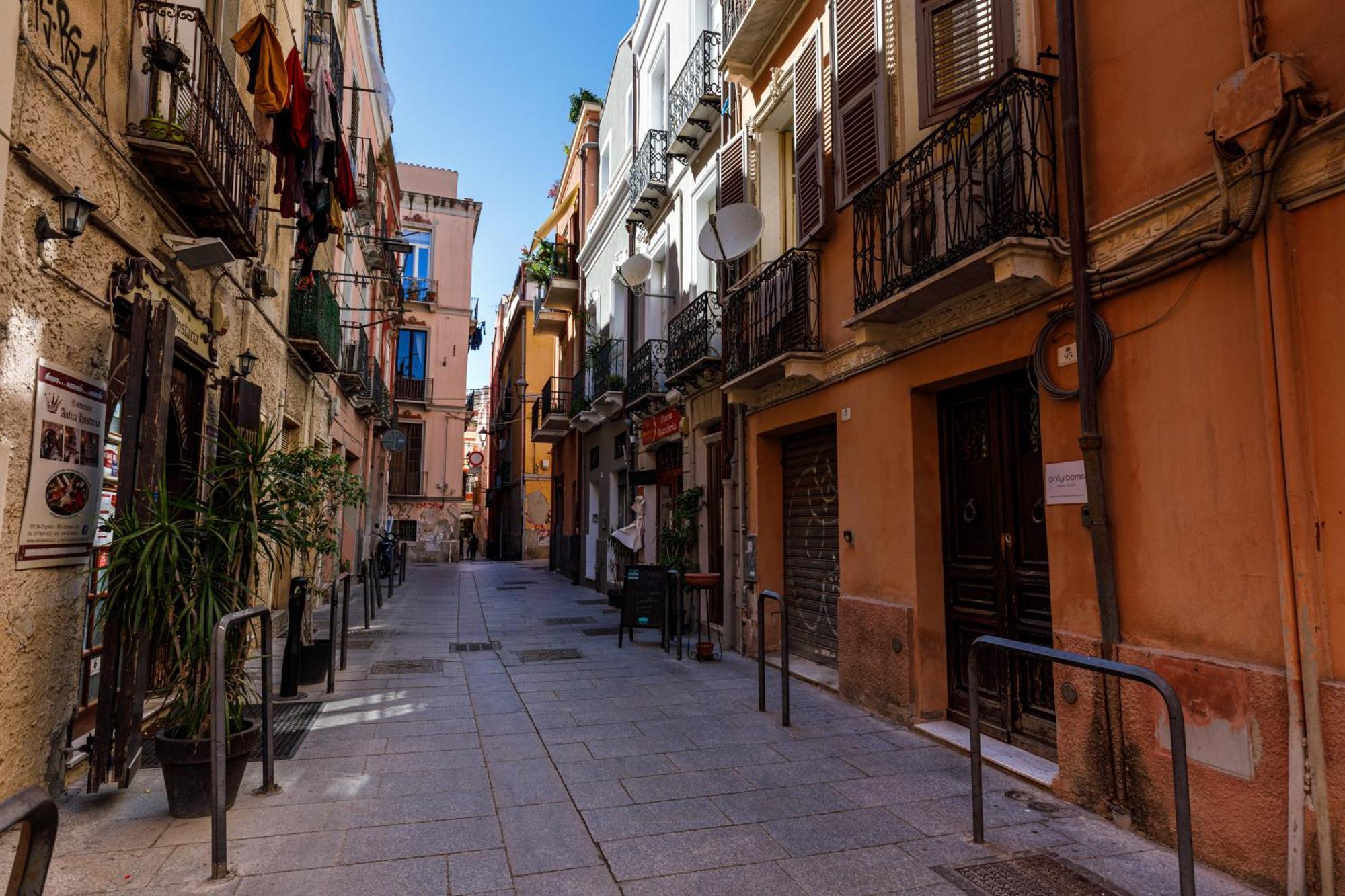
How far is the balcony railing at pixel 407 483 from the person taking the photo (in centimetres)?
3123

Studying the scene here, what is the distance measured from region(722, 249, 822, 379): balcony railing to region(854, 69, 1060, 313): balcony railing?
1107 millimetres

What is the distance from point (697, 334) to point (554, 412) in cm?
1087

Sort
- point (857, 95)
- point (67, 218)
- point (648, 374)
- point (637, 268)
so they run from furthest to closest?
point (637, 268), point (648, 374), point (857, 95), point (67, 218)

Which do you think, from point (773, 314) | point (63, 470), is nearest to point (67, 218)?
point (63, 470)

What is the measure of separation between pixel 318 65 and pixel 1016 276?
8.71 metres

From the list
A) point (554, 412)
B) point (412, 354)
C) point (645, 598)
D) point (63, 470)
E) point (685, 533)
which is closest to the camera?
point (63, 470)

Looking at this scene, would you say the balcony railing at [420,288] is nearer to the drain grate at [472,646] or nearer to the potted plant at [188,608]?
the drain grate at [472,646]

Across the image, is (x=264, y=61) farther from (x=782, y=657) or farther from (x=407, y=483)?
(x=407, y=483)

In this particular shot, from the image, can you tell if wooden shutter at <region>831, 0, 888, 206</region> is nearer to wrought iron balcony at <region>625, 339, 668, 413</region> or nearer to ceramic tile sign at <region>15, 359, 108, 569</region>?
wrought iron balcony at <region>625, 339, 668, 413</region>

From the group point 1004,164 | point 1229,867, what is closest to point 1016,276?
point 1004,164

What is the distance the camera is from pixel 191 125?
6.22m

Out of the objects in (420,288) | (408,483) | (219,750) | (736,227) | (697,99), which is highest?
(420,288)

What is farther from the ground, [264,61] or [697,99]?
[697,99]

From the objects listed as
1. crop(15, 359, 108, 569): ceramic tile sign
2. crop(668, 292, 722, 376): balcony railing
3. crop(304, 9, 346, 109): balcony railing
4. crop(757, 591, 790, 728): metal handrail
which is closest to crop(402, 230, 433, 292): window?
crop(304, 9, 346, 109): balcony railing
